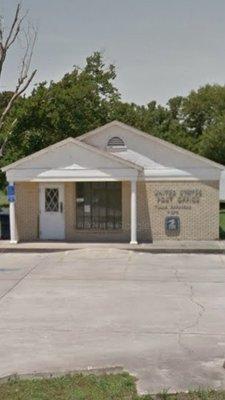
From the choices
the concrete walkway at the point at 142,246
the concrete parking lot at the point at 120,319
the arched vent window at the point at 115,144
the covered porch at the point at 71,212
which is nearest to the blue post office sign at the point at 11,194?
the covered porch at the point at 71,212

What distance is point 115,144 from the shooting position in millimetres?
19062

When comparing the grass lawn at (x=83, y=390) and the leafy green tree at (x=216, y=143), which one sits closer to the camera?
the grass lawn at (x=83, y=390)

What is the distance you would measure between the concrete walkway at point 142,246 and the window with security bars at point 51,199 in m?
1.32

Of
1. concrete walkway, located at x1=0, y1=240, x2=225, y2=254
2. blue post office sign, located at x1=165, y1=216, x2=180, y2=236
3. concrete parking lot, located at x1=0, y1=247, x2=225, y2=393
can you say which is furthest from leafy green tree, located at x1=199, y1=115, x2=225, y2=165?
concrete parking lot, located at x1=0, y1=247, x2=225, y2=393

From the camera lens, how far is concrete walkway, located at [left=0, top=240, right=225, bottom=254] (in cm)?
1697

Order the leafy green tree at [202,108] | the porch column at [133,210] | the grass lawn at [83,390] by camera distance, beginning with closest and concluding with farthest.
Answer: the grass lawn at [83,390] → the porch column at [133,210] → the leafy green tree at [202,108]

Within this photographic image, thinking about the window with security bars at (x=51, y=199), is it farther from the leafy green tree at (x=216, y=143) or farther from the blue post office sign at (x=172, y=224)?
the leafy green tree at (x=216, y=143)

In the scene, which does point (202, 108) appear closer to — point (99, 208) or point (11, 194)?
point (99, 208)

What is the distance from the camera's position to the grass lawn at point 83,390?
5762 millimetres

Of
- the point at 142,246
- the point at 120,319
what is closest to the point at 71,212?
the point at 142,246

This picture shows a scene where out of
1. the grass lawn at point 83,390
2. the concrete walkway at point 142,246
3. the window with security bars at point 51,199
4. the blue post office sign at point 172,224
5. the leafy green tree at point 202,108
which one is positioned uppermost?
the leafy green tree at point 202,108

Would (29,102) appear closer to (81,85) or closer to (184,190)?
(81,85)

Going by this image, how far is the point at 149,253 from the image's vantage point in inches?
666

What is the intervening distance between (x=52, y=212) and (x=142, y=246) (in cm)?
363
